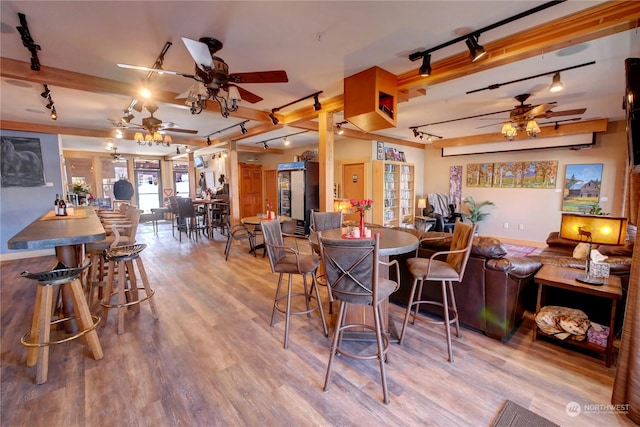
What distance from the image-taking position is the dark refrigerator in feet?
22.9

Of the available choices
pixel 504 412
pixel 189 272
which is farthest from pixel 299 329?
pixel 189 272

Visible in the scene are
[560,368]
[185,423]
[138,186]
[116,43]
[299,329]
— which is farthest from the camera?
[138,186]

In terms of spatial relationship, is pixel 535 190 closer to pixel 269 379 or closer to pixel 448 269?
pixel 448 269

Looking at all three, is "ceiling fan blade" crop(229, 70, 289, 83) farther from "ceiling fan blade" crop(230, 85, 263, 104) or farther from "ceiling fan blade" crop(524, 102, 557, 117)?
"ceiling fan blade" crop(524, 102, 557, 117)

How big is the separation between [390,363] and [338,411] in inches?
25.0

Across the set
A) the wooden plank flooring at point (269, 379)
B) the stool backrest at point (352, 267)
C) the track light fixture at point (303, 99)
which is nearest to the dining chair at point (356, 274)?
the stool backrest at point (352, 267)

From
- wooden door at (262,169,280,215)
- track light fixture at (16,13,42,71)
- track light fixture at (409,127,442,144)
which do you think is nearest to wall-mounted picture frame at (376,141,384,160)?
track light fixture at (409,127,442,144)

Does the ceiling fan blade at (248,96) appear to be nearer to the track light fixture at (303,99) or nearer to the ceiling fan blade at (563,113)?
the track light fixture at (303,99)

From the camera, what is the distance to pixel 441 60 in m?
2.80

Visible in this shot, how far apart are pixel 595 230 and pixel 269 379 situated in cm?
275

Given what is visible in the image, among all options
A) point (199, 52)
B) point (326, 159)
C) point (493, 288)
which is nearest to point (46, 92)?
point (199, 52)

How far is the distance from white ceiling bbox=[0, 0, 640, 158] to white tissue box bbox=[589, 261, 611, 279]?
195 cm

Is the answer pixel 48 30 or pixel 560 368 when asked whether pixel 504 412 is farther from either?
pixel 48 30

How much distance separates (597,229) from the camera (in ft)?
7.14
